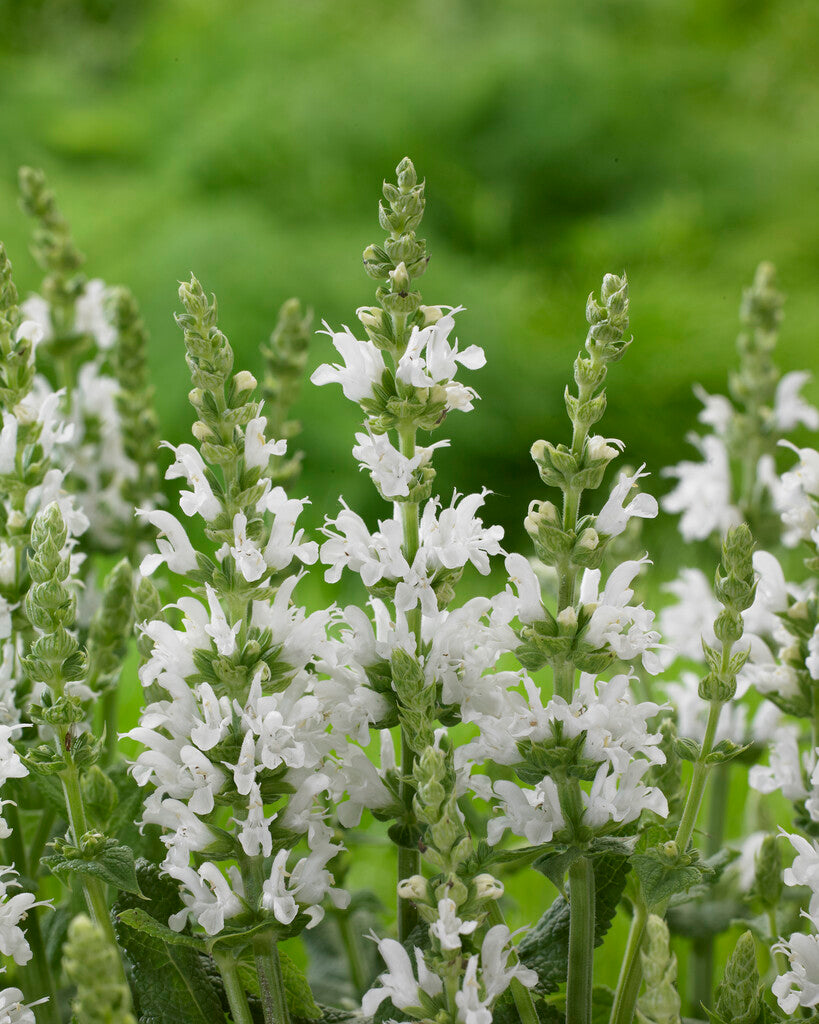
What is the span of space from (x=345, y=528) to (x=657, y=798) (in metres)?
0.16

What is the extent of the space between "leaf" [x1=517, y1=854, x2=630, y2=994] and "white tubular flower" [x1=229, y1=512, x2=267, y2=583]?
193mm

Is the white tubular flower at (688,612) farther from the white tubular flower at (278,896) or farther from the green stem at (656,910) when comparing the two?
the white tubular flower at (278,896)

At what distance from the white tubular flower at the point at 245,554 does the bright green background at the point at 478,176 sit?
1.05m

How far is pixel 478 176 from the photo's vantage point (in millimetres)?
2199

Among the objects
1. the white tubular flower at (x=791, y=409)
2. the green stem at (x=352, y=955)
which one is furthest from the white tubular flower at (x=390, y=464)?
the white tubular flower at (x=791, y=409)

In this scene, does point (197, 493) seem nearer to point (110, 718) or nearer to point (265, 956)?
point (265, 956)

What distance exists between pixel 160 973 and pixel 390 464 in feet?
0.74

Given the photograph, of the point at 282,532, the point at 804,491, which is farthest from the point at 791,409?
the point at 282,532

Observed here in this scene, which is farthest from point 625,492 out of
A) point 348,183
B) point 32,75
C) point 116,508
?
point 32,75

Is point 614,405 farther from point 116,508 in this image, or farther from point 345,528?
point 345,528

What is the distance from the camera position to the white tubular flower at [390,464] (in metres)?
0.43

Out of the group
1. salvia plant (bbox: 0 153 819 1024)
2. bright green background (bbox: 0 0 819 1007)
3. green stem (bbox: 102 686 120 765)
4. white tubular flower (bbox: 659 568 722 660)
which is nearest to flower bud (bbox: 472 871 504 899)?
salvia plant (bbox: 0 153 819 1024)

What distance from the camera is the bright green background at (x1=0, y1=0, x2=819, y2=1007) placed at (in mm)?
1864

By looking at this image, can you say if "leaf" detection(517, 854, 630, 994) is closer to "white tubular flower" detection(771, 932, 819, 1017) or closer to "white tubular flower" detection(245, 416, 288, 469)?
"white tubular flower" detection(771, 932, 819, 1017)
